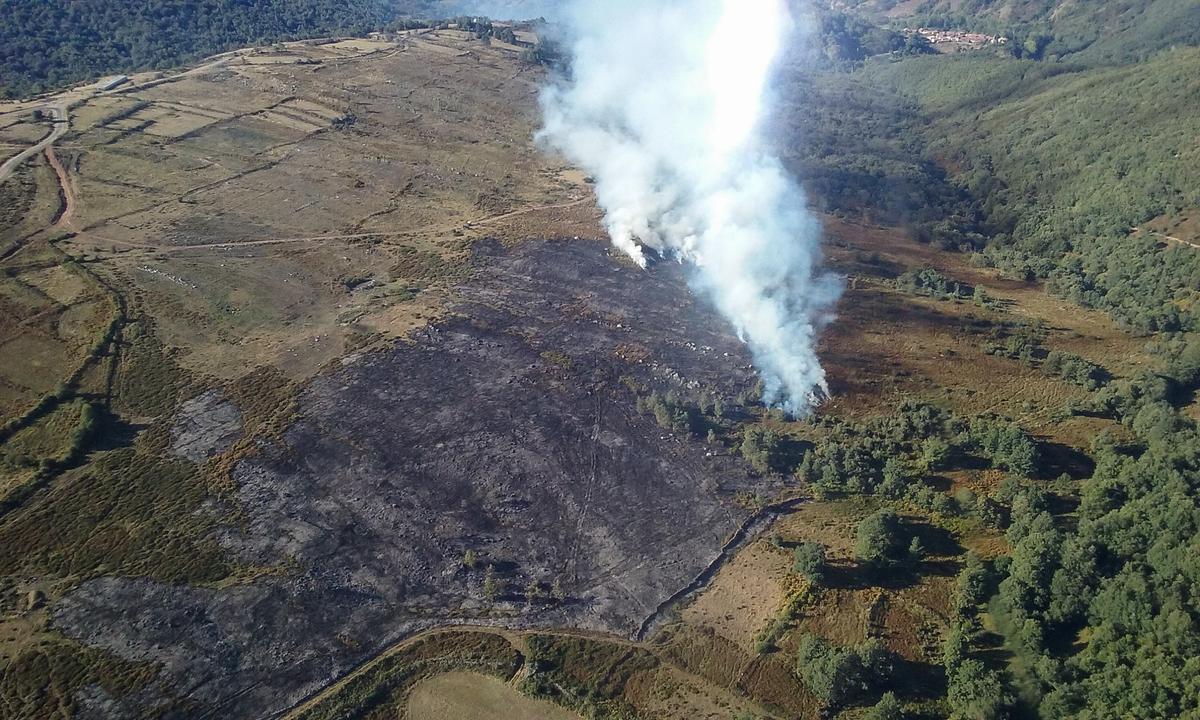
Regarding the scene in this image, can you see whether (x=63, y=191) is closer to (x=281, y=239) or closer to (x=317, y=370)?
(x=281, y=239)

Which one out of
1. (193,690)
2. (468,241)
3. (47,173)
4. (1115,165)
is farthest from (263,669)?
(1115,165)

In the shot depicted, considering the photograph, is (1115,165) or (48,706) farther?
(1115,165)

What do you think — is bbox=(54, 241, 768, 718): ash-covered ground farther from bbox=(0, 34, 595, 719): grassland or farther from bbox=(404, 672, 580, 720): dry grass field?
bbox=(404, 672, 580, 720): dry grass field

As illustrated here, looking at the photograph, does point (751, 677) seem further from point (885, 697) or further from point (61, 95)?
point (61, 95)

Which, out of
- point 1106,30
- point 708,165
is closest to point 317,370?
point 708,165

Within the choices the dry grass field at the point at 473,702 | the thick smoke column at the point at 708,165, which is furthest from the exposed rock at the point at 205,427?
the thick smoke column at the point at 708,165

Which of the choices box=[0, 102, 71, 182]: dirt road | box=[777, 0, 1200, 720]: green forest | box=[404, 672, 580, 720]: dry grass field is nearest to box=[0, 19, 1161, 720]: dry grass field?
box=[404, 672, 580, 720]: dry grass field
